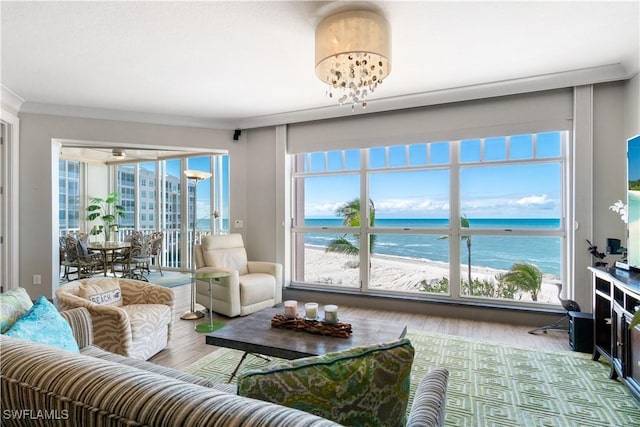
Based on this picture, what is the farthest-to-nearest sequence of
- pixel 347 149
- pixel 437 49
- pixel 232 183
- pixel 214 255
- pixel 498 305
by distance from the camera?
pixel 232 183 < pixel 347 149 < pixel 214 255 < pixel 498 305 < pixel 437 49

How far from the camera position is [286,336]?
2127mm

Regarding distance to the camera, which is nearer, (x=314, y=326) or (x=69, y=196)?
(x=314, y=326)

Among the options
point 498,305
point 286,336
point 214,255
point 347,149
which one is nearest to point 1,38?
point 214,255

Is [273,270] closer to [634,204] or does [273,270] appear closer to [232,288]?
[232,288]

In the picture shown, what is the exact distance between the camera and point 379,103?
4000mm

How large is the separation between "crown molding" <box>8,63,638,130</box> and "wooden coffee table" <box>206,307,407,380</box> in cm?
268

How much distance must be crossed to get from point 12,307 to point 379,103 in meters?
3.76

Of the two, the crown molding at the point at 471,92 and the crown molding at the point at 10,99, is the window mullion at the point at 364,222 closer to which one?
the crown molding at the point at 471,92

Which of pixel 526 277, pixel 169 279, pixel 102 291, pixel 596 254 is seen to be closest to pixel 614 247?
pixel 596 254

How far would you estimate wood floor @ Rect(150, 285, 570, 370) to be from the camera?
2729 mm

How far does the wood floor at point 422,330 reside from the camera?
8.95ft

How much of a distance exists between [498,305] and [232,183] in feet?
12.7

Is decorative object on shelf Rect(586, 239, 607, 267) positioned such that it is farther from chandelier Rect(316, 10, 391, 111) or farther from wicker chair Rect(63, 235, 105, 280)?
wicker chair Rect(63, 235, 105, 280)

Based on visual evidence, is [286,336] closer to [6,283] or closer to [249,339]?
[249,339]
